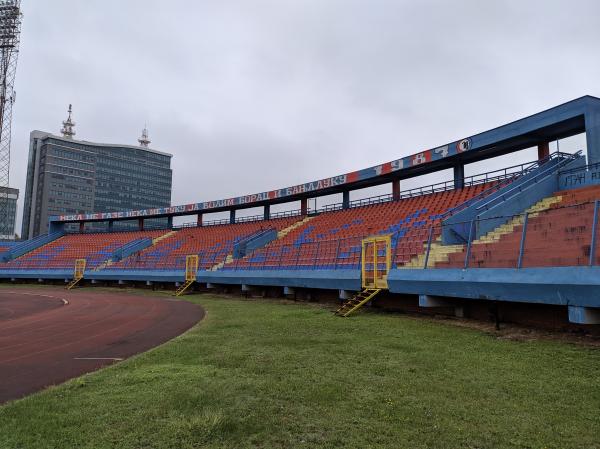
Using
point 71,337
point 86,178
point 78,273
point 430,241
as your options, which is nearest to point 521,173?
point 430,241

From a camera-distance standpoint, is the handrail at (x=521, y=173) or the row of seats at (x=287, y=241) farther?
the row of seats at (x=287, y=241)

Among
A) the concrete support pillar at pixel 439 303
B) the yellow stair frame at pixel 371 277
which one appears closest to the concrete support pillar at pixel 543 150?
the yellow stair frame at pixel 371 277

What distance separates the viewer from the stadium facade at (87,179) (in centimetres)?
13188

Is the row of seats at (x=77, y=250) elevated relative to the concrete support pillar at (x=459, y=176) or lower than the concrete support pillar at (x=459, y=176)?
lower

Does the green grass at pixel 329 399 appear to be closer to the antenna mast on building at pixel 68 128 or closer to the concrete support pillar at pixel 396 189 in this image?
the concrete support pillar at pixel 396 189

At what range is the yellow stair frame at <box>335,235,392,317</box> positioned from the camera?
48.9 feet

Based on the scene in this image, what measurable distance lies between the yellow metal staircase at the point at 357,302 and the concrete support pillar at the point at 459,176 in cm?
1190

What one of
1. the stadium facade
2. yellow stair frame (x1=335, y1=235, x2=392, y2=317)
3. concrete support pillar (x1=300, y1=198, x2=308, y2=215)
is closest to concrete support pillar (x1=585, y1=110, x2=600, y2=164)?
yellow stair frame (x1=335, y1=235, x2=392, y2=317)

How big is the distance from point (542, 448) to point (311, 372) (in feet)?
11.8

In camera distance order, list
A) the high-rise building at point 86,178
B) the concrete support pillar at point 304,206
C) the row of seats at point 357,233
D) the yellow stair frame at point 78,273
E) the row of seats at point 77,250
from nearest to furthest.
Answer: the row of seats at point 357,233, the concrete support pillar at point 304,206, the yellow stair frame at point 78,273, the row of seats at point 77,250, the high-rise building at point 86,178

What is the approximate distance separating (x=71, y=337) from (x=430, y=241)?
11742 millimetres

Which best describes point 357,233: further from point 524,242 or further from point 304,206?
point 524,242

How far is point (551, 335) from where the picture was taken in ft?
31.5

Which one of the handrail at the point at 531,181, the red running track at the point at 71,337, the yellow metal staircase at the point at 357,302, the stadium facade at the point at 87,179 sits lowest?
the red running track at the point at 71,337
